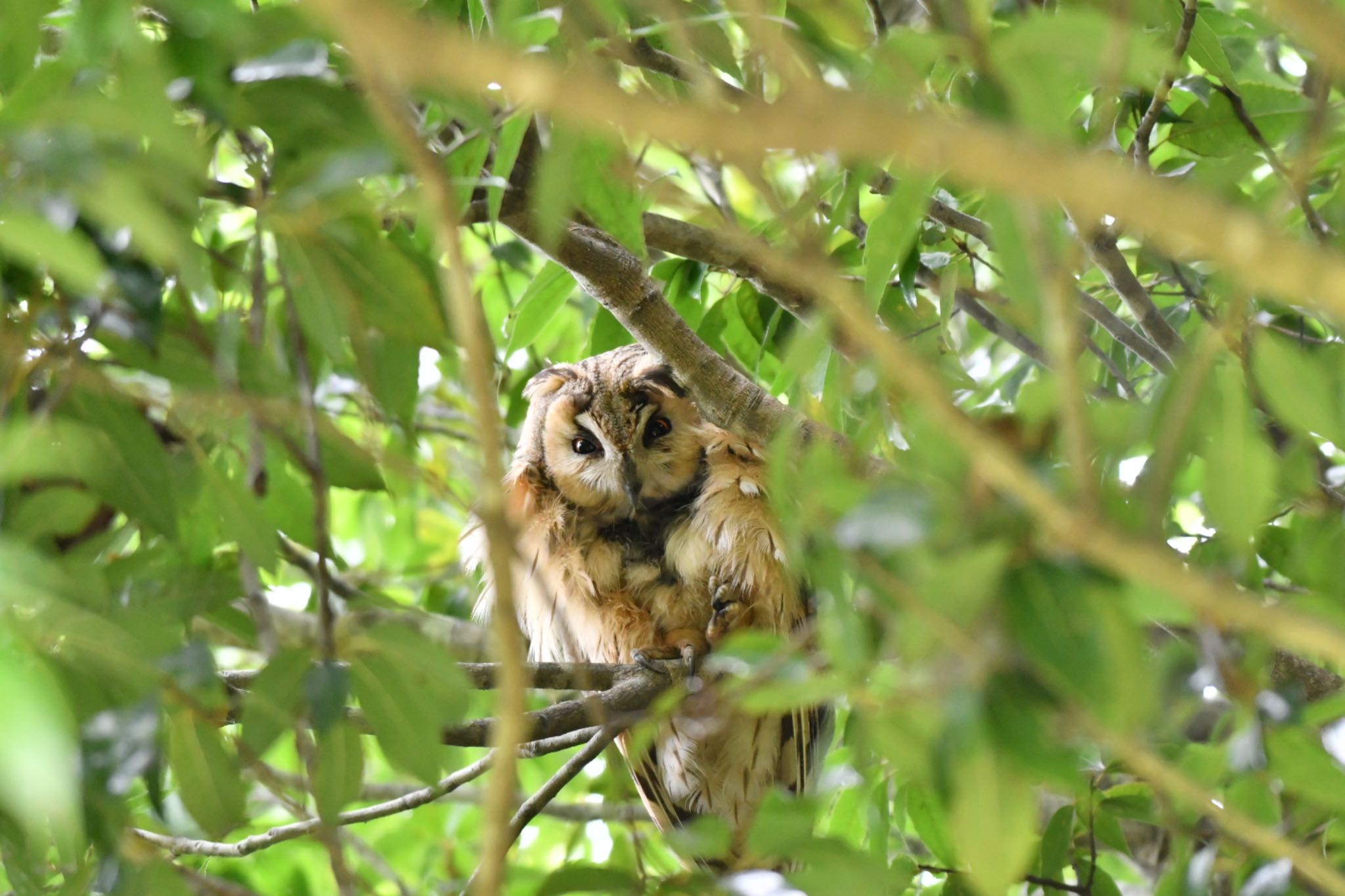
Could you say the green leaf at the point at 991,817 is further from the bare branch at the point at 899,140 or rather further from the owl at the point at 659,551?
the owl at the point at 659,551

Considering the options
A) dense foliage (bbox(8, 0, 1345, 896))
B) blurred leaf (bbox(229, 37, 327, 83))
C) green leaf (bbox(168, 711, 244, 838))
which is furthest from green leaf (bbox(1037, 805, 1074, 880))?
blurred leaf (bbox(229, 37, 327, 83))

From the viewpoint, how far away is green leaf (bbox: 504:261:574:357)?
1.81 m

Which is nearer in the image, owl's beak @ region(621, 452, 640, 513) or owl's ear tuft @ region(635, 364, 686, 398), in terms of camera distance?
owl's beak @ region(621, 452, 640, 513)

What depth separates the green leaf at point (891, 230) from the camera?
802 millimetres

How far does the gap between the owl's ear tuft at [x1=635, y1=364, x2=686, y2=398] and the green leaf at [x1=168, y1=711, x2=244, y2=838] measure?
A: 1582 mm

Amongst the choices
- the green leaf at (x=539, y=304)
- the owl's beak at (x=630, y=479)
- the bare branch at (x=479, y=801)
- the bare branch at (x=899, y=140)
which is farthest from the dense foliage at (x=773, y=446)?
the bare branch at (x=479, y=801)

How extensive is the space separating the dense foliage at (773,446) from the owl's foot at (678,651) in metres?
0.39

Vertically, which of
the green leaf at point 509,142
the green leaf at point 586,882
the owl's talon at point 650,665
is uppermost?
the green leaf at point 509,142

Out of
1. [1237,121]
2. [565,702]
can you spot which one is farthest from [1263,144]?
[565,702]

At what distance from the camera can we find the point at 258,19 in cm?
94

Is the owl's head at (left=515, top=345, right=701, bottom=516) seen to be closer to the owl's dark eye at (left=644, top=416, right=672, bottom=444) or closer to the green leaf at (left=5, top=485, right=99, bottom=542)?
the owl's dark eye at (left=644, top=416, right=672, bottom=444)

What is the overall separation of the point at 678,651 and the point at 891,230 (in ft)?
4.94

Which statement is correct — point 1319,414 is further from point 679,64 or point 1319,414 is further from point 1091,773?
point 679,64

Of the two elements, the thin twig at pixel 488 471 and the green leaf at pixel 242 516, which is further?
the green leaf at pixel 242 516
